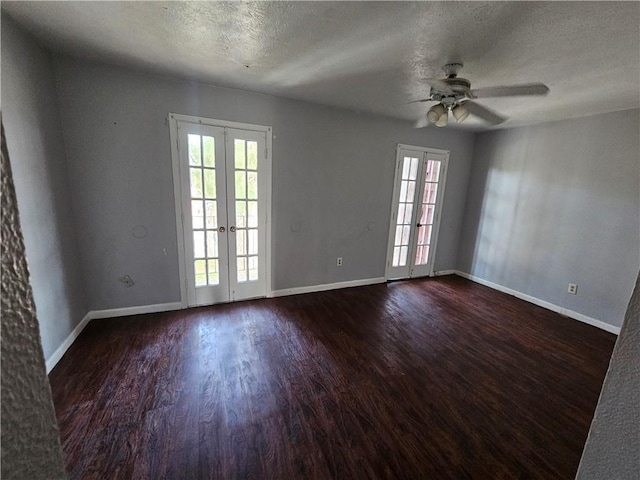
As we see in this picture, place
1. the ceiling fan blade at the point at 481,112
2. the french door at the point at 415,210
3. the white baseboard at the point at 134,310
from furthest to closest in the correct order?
the french door at the point at 415,210 < the white baseboard at the point at 134,310 < the ceiling fan blade at the point at 481,112

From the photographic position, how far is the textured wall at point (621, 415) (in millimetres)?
400

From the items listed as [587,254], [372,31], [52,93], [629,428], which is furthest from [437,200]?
[52,93]

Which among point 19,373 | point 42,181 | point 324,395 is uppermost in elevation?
point 42,181

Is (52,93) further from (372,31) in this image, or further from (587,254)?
(587,254)

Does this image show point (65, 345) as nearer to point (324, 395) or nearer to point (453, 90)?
point (324, 395)

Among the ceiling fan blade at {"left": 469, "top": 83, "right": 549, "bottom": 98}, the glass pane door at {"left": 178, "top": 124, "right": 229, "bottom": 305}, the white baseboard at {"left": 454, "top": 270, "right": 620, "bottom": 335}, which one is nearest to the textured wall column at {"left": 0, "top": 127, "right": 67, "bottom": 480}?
the ceiling fan blade at {"left": 469, "top": 83, "right": 549, "bottom": 98}

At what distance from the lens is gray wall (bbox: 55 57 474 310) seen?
99.2 inches

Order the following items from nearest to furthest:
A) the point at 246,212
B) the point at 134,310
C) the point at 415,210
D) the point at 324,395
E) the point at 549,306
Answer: the point at 324,395 → the point at 134,310 → the point at 246,212 → the point at 549,306 → the point at 415,210

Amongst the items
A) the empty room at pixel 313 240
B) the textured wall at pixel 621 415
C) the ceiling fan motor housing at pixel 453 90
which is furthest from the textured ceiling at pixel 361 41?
the textured wall at pixel 621 415

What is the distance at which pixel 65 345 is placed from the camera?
229 centimetres

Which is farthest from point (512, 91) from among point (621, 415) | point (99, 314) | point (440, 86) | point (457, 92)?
point (99, 314)

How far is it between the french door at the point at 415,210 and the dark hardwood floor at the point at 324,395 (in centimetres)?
137

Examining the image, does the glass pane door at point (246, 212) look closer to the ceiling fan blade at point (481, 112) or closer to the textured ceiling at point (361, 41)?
the textured ceiling at point (361, 41)

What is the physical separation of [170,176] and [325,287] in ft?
7.80
